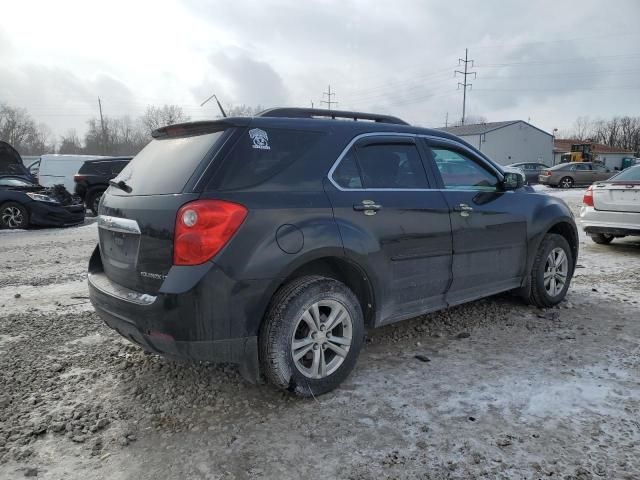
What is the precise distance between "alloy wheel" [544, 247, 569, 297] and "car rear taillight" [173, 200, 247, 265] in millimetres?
3541

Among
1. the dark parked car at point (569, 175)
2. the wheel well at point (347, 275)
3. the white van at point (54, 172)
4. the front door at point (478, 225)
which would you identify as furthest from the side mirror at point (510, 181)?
the dark parked car at point (569, 175)

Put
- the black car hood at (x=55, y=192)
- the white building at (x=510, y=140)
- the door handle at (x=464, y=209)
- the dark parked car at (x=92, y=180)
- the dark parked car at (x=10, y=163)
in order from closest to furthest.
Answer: the door handle at (x=464, y=209)
the black car hood at (x=55, y=192)
the dark parked car at (x=10, y=163)
the dark parked car at (x=92, y=180)
the white building at (x=510, y=140)

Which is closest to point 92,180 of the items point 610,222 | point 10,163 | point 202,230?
point 10,163

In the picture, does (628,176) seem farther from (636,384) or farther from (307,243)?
(307,243)

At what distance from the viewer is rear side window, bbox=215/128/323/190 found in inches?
111

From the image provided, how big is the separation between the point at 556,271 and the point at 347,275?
9.20ft

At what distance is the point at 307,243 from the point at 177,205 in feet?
2.55

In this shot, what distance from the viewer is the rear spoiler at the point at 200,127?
297 centimetres

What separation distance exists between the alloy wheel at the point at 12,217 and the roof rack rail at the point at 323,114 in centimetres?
992

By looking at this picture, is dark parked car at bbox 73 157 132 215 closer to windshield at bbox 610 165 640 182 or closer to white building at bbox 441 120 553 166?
windshield at bbox 610 165 640 182

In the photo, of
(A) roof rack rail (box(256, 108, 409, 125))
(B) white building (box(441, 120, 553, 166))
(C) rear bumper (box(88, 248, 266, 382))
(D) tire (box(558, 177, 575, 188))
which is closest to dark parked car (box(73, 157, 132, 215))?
(A) roof rack rail (box(256, 108, 409, 125))

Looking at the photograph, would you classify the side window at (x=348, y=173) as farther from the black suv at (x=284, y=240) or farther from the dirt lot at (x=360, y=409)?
the dirt lot at (x=360, y=409)

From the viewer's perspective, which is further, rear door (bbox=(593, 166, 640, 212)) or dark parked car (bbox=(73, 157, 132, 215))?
dark parked car (bbox=(73, 157, 132, 215))

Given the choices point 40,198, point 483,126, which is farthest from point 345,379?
point 483,126
